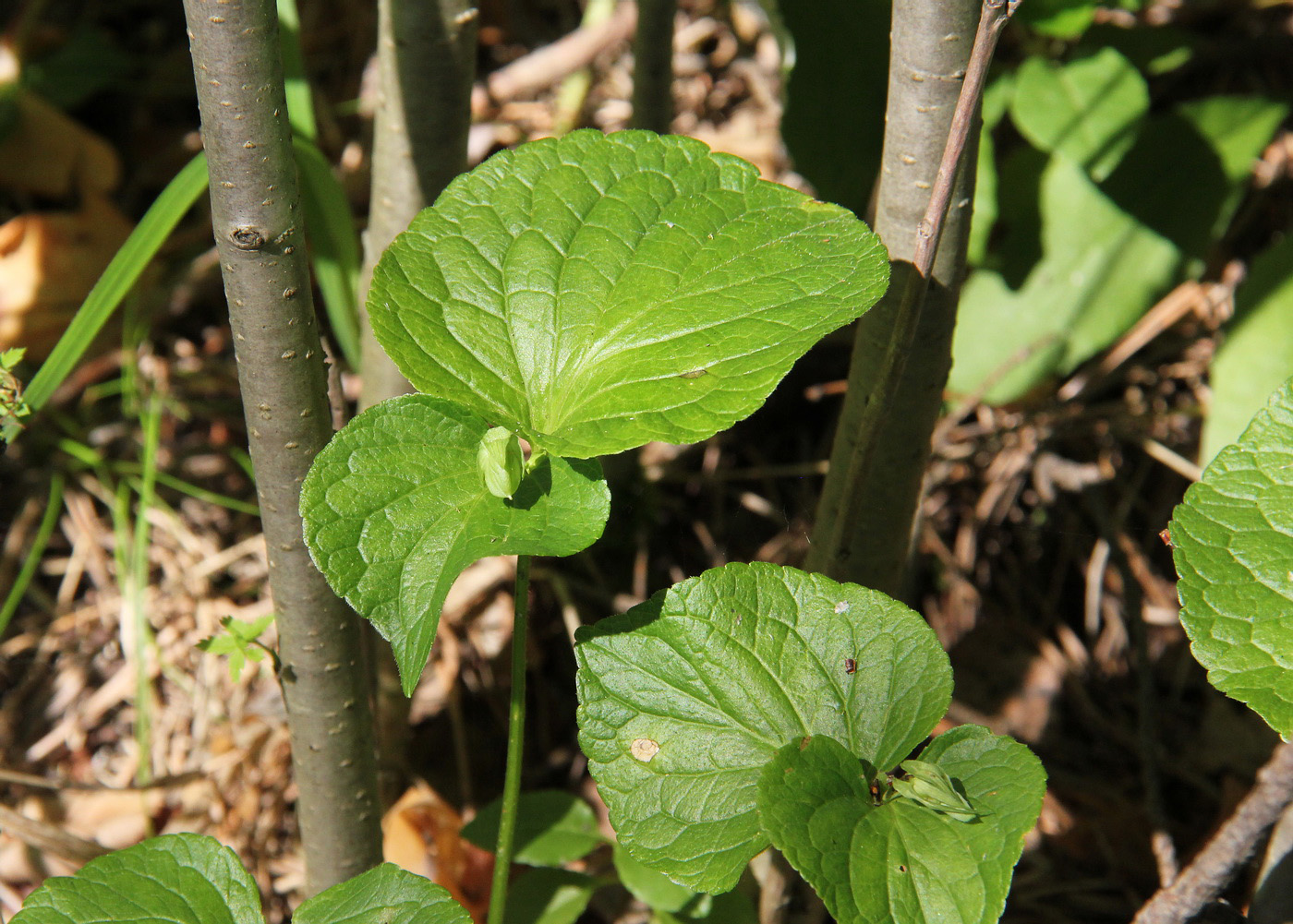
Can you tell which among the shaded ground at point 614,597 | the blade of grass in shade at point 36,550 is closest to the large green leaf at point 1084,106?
the shaded ground at point 614,597

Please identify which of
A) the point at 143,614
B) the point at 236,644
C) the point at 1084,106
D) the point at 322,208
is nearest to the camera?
the point at 236,644

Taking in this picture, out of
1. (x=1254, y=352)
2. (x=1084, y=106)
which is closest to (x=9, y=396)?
(x=1084, y=106)

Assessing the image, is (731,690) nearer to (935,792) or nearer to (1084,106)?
(935,792)

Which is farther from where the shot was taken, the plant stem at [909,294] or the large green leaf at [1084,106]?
the large green leaf at [1084,106]

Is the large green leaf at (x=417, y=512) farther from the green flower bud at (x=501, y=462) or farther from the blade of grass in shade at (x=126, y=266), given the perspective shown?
the blade of grass in shade at (x=126, y=266)

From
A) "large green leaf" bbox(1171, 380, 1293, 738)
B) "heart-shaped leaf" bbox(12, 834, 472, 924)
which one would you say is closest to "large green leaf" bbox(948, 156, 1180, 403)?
"large green leaf" bbox(1171, 380, 1293, 738)

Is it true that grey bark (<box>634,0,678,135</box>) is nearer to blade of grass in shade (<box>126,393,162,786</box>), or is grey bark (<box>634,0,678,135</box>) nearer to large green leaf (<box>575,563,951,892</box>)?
large green leaf (<box>575,563,951,892</box>)
